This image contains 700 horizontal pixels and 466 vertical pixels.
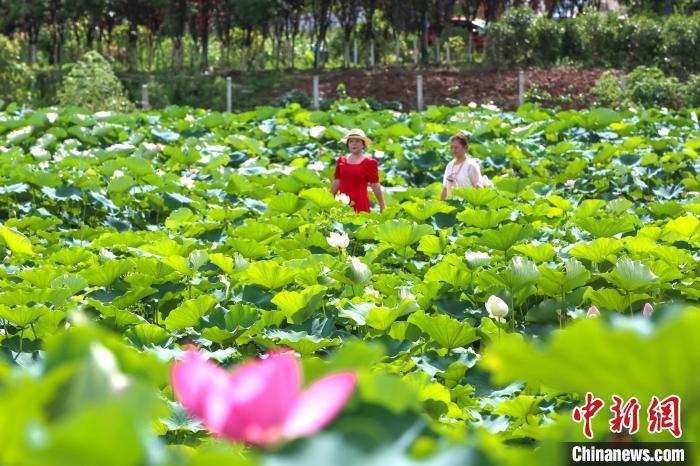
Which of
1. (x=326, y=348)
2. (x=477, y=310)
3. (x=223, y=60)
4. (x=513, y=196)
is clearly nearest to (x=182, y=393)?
(x=326, y=348)

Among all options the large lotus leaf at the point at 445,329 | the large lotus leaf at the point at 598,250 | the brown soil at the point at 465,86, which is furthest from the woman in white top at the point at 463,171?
the brown soil at the point at 465,86

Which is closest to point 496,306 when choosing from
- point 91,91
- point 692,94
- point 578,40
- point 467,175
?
point 467,175

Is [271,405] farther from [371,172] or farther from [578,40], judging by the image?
[578,40]

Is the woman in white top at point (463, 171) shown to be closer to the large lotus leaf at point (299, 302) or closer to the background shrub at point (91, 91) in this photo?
the large lotus leaf at point (299, 302)

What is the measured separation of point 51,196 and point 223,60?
21.9 meters

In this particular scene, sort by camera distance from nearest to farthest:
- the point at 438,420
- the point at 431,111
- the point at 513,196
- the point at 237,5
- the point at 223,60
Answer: the point at 438,420 < the point at 513,196 < the point at 431,111 < the point at 237,5 < the point at 223,60

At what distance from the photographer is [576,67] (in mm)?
20250

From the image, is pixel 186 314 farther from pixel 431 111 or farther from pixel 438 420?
pixel 431 111

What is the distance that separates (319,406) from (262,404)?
4 centimetres

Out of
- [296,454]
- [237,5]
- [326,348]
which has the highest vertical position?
[237,5]

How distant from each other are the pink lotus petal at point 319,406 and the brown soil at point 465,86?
17.3 meters

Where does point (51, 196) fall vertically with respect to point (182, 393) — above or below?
below

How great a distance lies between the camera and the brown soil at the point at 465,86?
18.1m

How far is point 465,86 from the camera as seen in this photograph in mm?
19469
